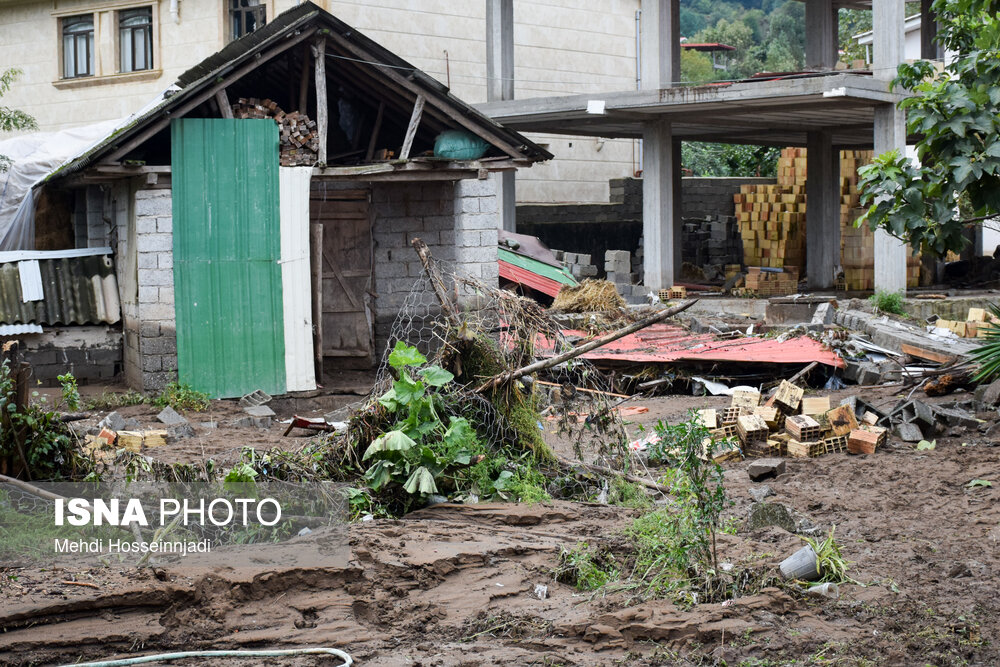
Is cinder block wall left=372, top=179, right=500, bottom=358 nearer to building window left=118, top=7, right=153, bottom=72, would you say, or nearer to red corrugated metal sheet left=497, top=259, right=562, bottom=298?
red corrugated metal sheet left=497, top=259, right=562, bottom=298

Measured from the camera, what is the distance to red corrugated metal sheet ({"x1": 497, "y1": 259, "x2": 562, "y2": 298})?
711 inches

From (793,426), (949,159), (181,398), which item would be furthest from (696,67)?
(949,159)

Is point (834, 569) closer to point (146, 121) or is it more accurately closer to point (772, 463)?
point (772, 463)

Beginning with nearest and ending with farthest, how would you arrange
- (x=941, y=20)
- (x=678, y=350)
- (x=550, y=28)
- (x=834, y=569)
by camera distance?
(x=834, y=569)
(x=941, y=20)
(x=678, y=350)
(x=550, y=28)

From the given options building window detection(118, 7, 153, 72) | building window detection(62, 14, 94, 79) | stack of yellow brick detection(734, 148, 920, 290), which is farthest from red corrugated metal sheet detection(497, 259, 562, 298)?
building window detection(62, 14, 94, 79)

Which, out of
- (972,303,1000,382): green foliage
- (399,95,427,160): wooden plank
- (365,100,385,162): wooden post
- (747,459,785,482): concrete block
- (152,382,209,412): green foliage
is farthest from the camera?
(365,100,385,162): wooden post

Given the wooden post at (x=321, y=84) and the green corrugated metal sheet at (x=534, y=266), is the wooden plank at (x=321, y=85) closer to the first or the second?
the wooden post at (x=321, y=84)

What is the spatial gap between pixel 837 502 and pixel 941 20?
297 inches

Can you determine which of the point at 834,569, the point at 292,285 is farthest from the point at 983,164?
the point at 292,285

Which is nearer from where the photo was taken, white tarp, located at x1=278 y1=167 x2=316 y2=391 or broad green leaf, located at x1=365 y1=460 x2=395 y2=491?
broad green leaf, located at x1=365 y1=460 x2=395 y2=491

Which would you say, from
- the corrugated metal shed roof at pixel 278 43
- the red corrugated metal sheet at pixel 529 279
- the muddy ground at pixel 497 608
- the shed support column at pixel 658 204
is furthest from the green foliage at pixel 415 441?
the shed support column at pixel 658 204

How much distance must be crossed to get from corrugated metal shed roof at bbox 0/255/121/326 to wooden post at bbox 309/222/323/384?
112 inches

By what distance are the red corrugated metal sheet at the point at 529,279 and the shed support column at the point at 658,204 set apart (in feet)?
6.93

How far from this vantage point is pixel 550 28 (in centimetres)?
2591
